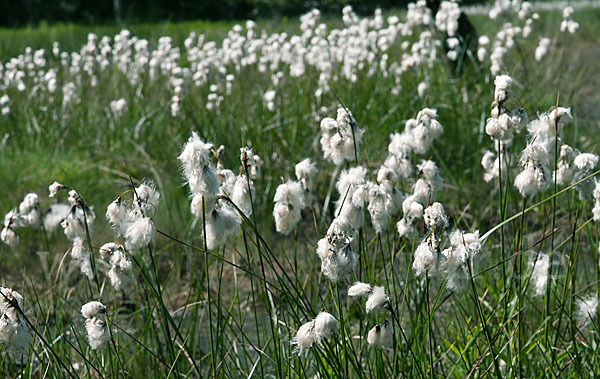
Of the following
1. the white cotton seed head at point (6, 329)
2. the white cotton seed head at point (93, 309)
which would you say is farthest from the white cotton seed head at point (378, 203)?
the white cotton seed head at point (6, 329)

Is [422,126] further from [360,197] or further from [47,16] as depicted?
[47,16]

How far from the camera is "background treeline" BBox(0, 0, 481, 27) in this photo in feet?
63.0

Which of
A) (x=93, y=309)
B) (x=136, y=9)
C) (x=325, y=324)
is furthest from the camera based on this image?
(x=136, y=9)

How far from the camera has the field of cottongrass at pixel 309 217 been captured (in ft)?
4.94

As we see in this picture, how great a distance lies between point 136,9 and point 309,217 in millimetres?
20344

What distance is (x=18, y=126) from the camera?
204 inches

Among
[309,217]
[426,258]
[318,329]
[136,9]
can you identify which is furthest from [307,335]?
[136,9]

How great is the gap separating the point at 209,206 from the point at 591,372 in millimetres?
1233

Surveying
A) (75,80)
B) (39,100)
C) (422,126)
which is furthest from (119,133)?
(422,126)

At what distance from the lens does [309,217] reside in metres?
3.92

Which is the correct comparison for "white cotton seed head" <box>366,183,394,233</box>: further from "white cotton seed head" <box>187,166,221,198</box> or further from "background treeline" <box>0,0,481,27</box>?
"background treeline" <box>0,0,481,27</box>

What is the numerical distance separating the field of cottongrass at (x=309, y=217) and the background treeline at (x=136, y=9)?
→ 13421mm

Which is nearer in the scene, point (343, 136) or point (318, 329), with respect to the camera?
point (318, 329)

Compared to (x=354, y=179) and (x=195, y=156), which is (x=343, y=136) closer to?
(x=354, y=179)
